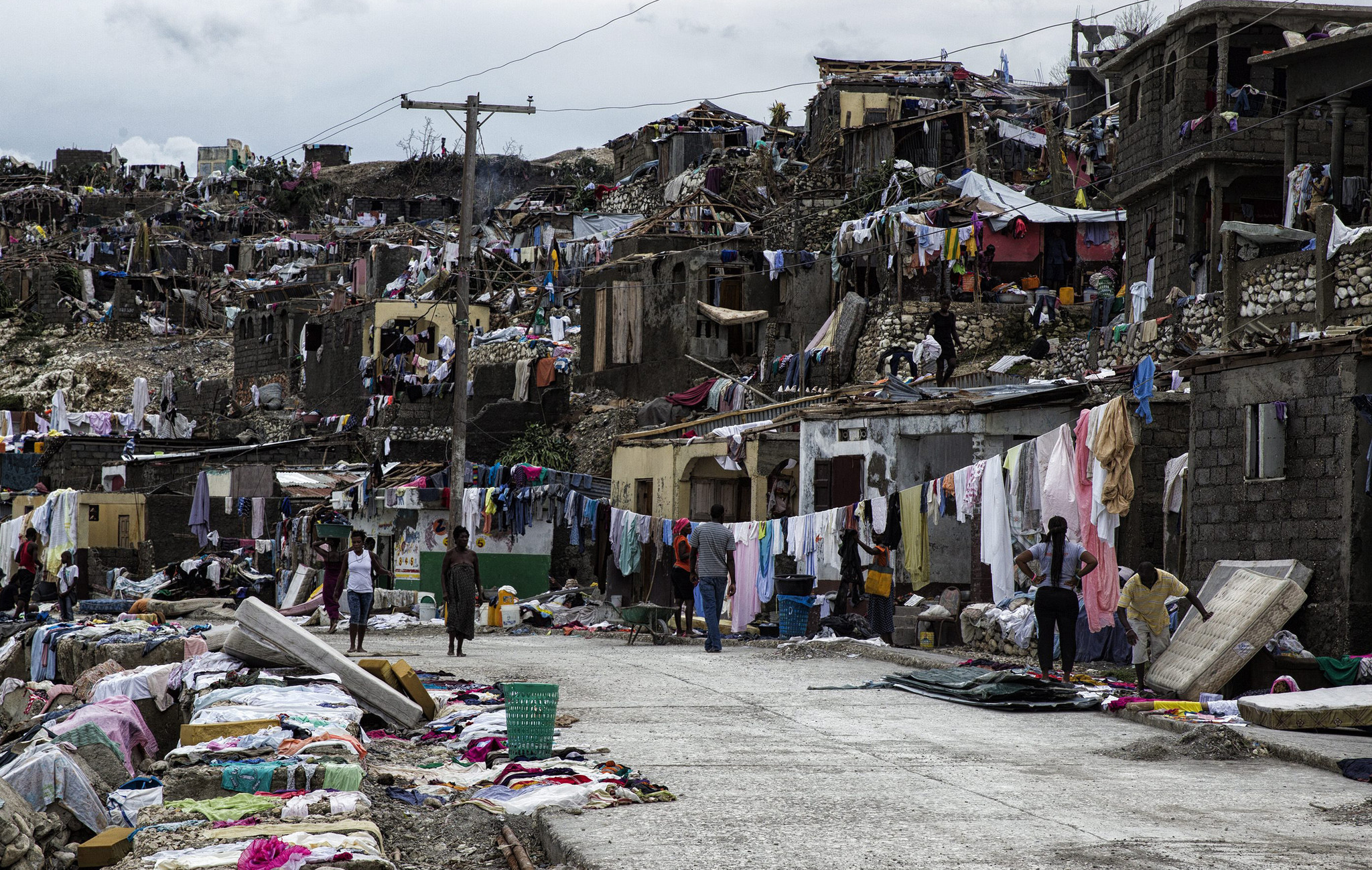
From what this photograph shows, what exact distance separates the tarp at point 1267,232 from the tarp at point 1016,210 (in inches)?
373

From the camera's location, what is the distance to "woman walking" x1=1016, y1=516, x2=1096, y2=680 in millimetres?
11867

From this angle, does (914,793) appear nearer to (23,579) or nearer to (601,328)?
(23,579)

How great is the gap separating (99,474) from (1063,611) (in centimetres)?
3133

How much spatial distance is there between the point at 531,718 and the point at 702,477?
17091mm

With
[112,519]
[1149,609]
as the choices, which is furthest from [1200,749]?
[112,519]

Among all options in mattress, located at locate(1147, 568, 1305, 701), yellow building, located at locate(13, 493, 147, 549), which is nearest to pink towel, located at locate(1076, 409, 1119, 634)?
mattress, located at locate(1147, 568, 1305, 701)

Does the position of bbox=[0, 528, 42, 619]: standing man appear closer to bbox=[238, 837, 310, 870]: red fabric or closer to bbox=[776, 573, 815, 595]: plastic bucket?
bbox=[776, 573, 815, 595]: plastic bucket

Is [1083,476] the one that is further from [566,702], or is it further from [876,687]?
[566,702]

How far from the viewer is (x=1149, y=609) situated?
11.6 metres

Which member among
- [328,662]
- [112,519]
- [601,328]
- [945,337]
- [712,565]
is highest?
[601,328]

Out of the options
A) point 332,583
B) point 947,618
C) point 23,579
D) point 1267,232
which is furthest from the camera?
point 23,579

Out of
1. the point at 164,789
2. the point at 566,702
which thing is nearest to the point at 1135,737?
the point at 566,702

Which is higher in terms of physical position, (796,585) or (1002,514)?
(1002,514)

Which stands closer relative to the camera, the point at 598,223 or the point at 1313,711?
the point at 1313,711
